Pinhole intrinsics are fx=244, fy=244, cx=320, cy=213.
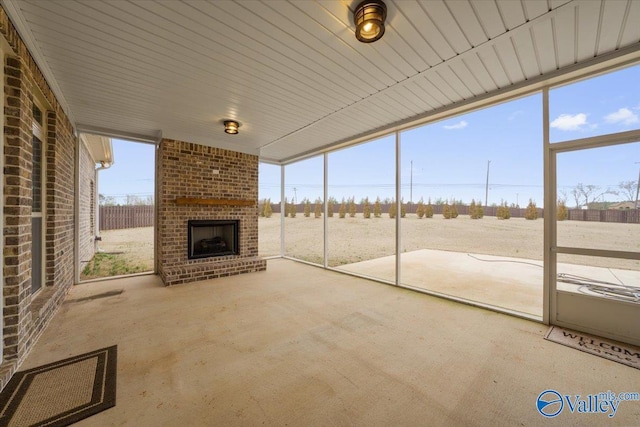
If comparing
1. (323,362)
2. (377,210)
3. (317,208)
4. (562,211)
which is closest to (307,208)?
(317,208)

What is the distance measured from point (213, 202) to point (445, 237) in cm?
775

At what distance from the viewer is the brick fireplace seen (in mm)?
4539

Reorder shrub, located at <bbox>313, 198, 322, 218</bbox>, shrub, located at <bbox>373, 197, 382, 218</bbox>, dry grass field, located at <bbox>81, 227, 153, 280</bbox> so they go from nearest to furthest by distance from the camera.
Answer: dry grass field, located at <bbox>81, 227, 153, 280</bbox> → shrub, located at <bbox>373, 197, 382, 218</bbox> → shrub, located at <bbox>313, 198, 322, 218</bbox>

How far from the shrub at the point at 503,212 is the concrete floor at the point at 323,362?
335 centimetres

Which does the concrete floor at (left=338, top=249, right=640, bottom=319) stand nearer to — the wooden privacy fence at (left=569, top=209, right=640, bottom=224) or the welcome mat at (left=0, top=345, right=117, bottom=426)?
the wooden privacy fence at (left=569, top=209, right=640, bottom=224)

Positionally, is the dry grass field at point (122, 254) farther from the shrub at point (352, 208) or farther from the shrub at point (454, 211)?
the shrub at point (454, 211)

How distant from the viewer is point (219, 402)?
1629 mm

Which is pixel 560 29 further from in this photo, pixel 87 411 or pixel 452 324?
pixel 87 411

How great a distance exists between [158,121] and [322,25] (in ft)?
11.1

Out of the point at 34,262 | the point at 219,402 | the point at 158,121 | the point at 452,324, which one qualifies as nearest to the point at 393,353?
the point at 452,324

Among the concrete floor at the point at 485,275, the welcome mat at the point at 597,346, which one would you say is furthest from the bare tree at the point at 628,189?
the welcome mat at the point at 597,346

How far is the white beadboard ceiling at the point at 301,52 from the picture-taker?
1.81 meters

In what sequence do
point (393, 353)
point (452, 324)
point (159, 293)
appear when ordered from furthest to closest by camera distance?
point (159, 293)
point (452, 324)
point (393, 353)

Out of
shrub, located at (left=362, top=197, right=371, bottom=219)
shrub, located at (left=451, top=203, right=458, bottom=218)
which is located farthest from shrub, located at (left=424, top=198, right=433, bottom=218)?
shrub, located at (left=362, top=197, right=371, bottom=219)
